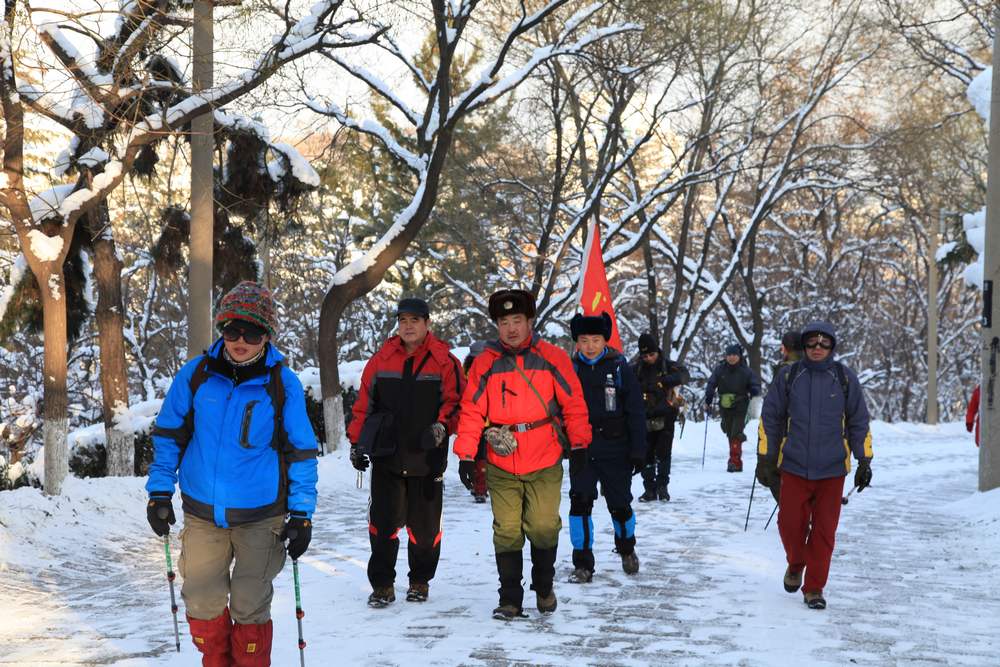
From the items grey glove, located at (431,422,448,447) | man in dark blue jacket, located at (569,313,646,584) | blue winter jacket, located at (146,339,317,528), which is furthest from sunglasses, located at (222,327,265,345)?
man in dark blue jacket, located at (569,313,646,584)

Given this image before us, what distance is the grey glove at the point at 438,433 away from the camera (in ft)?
21.8

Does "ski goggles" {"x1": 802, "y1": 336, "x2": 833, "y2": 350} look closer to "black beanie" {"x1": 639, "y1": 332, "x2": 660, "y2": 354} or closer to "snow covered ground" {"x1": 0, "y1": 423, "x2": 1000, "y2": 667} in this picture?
"snow covered ground" {"x1": 0, "y1": 423, "x2": 1000, "y2": 667}

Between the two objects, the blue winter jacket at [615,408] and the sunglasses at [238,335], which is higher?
the sunglasses at [238,335]

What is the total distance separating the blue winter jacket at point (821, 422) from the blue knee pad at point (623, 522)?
3.99 ft

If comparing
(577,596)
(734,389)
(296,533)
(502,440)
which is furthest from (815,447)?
(734,389)

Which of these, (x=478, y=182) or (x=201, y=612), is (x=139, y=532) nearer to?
(x=201, y=612)

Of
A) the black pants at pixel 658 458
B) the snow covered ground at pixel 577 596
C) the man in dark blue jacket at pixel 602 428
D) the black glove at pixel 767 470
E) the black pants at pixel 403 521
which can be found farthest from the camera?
the black pants at pixel 658 458

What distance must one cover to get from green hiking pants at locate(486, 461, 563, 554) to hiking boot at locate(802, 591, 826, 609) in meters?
1.72

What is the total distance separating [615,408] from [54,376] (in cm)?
695

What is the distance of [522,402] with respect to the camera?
6391 millimetres

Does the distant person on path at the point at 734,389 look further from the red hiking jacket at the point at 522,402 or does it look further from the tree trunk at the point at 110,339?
the red hiking jacket at the point at 522,402

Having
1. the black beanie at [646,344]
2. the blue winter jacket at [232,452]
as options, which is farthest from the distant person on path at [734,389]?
the blue winter jacket at [232,452]

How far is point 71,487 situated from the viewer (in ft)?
34.3

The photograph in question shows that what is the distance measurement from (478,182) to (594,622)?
18.5 metres
